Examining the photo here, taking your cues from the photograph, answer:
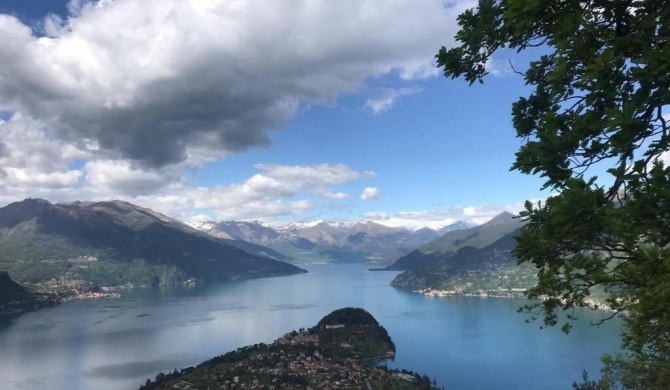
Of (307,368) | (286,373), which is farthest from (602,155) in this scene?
(307,368)

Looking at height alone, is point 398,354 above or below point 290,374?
below

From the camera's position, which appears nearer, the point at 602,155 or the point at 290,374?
the point at 602,155

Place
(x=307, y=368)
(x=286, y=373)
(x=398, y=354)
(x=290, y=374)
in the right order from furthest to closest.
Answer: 1. (x=398, y=354)
2. (x=307, y=368)
3. (x=290, y=374)
4. (x=286, y=373)

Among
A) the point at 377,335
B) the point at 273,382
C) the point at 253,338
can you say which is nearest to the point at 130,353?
the point at 253,338

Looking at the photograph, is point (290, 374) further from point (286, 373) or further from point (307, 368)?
point (307, 368)

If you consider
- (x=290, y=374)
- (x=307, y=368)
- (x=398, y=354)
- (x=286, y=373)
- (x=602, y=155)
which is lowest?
(x=398, y=354)

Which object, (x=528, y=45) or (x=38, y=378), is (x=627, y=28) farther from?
(x=38, y=378)

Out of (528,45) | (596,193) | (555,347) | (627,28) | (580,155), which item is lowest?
(555,347)

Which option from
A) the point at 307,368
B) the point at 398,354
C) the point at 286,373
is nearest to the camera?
the point at 286,373
